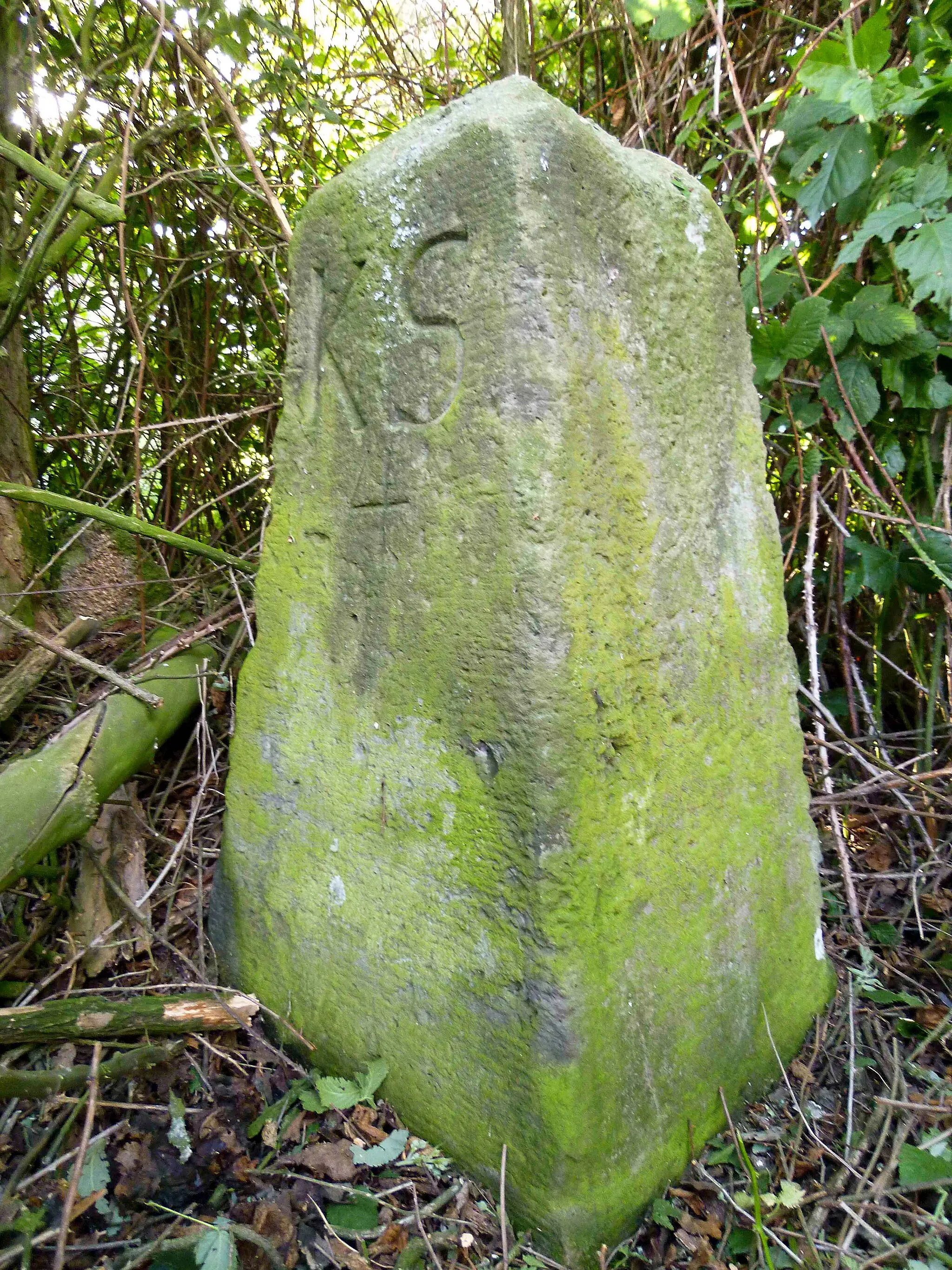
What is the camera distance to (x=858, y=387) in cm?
199

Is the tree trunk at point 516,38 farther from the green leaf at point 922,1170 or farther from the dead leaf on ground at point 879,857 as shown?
the green leaf at point 922,1170

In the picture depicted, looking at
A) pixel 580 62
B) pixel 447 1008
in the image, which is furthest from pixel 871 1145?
pixel 580 62

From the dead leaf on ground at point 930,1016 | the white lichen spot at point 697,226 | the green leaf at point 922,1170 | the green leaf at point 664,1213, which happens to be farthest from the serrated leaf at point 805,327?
the green leaf at point 664,1213

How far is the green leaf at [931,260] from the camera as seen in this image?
1.62 metres

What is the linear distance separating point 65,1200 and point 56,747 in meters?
0.79

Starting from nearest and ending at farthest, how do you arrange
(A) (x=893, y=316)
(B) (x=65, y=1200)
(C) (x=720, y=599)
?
(B) (x=65, y=1200) < (C) (x=720, y=599) < (A) (x=893, y=316)

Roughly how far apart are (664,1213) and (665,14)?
2.43 m

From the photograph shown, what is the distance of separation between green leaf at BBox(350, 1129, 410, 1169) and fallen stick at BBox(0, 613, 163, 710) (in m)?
1.03

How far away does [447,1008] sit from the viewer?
53.0 inches

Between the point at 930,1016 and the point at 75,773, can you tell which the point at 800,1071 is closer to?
the point at 930,1016

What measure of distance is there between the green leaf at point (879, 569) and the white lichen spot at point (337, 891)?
151 cm

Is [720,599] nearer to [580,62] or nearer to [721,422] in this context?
[721,422]

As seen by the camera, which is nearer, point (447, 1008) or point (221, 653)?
point (447, 1008)

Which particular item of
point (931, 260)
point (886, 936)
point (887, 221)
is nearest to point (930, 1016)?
point (886, 936)
